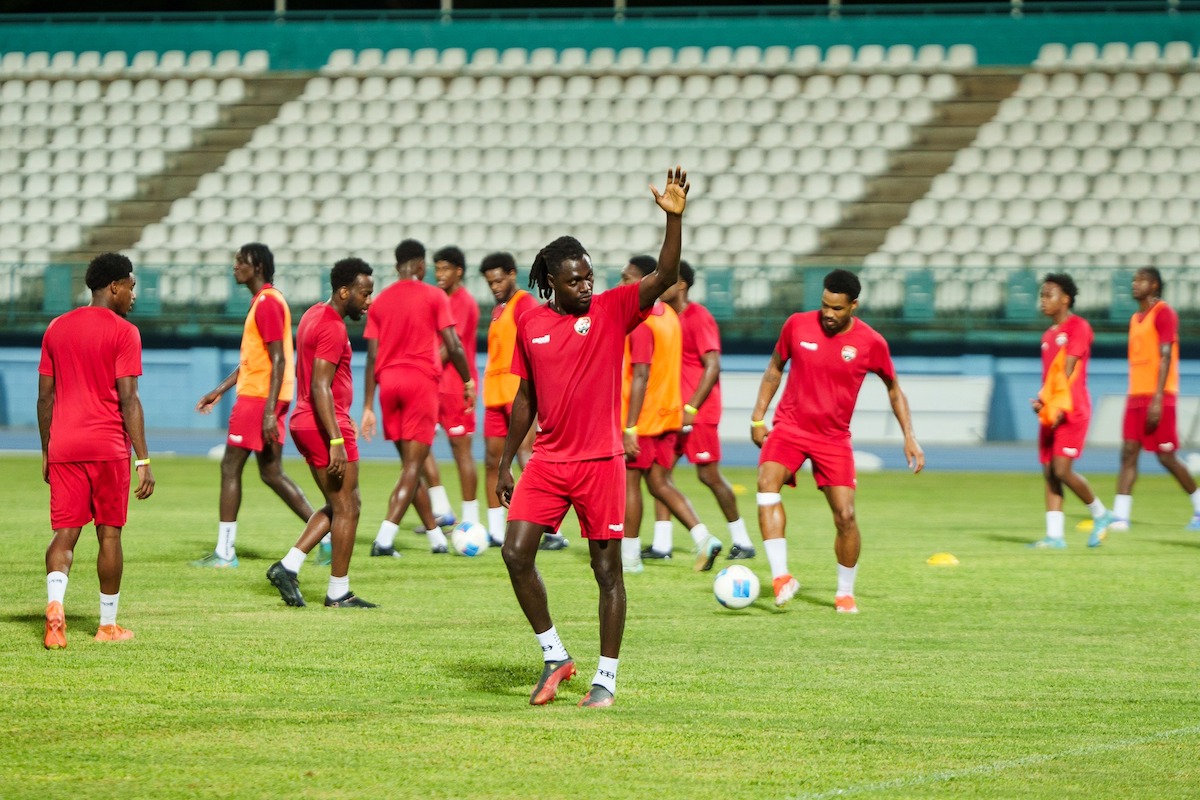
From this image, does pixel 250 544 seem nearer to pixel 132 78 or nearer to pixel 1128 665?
pixel 1128 665

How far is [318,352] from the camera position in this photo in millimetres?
9516

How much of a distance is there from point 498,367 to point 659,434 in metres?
1.79

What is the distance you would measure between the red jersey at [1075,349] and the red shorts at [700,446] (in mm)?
3144

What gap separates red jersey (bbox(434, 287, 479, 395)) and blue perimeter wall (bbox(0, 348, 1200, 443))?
11546 mm

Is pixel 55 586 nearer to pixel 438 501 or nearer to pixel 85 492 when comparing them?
pixel 85 492

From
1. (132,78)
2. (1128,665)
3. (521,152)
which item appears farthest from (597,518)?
(132,78)

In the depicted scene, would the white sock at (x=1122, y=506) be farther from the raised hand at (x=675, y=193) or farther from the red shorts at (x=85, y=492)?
the red shorts at (x=85, y=492)

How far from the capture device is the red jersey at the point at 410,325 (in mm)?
12047

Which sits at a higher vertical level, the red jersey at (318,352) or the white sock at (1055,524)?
the red jersey at (318,352)

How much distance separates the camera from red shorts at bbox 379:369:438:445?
12.0 metres

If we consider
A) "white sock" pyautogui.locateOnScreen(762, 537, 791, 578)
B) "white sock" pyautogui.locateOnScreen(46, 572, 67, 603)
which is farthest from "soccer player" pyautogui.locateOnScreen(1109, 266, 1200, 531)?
"white sock" pyautogui.locateOnScreen(46, 572, 67, 603)

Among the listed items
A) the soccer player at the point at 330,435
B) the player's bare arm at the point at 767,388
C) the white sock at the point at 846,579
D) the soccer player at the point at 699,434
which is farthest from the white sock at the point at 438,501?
the white sock at the point at 846,579

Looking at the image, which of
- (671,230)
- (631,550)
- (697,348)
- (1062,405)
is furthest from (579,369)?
(1062,405)

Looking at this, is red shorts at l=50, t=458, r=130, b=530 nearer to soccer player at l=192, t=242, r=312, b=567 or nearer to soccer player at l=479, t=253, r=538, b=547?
soccer player at l=192, t=242, r=312, b=567
